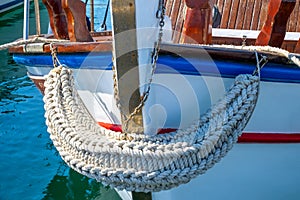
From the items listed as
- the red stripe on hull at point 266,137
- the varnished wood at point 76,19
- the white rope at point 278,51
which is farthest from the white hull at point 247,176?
the varnished wood at point 76,19

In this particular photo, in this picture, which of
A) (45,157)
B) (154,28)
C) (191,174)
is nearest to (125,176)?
(191,174)

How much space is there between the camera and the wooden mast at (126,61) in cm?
204

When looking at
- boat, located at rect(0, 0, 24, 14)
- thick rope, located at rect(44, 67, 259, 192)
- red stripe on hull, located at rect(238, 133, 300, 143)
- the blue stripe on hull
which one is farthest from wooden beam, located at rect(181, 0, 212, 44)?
boat, located at rect(0, 0, 24, 14)

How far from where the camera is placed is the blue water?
155 inches

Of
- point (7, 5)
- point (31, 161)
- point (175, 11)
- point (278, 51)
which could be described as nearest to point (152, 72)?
point (278, 51)

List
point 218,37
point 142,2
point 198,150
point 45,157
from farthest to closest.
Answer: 1. point 45,157
2. point 218,37
3. point 198,150
4. point 142,2

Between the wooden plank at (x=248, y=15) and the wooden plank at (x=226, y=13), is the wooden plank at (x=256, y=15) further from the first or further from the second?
the wooden plank at (x=226, y=13)

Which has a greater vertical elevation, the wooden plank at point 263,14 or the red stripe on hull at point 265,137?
the wooden plank at point 263,14

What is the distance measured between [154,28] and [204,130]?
1.86 feet

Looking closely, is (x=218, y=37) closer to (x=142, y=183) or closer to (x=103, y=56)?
(x=103, y=56)

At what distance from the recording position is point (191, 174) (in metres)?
2.18

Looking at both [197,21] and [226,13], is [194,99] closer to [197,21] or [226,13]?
[197,21]

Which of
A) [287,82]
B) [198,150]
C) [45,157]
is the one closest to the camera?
[198,150]

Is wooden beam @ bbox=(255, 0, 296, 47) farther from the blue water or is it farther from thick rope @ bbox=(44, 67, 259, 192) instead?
the blue water
